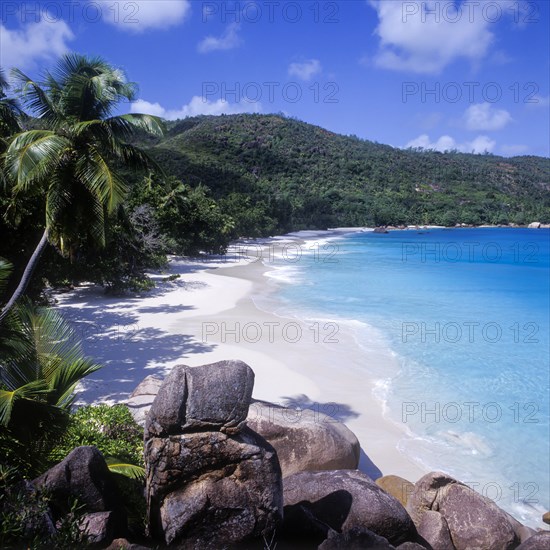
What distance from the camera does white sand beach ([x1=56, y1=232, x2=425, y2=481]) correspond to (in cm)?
867

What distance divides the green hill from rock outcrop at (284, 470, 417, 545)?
48.0 metres

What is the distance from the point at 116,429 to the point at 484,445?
6.27 meters

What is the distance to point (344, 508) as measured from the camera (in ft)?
16.6

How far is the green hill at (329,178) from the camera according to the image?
69125 mm

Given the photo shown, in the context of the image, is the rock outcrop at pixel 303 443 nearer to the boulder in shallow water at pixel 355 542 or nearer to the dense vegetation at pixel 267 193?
the boulder in shallow water at pixel 355 542

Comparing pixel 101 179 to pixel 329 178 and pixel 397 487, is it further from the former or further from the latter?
pixel 329 178

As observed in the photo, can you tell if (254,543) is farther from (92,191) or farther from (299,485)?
(92,191)

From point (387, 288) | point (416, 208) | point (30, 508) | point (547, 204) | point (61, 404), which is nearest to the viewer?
point (30, 508)

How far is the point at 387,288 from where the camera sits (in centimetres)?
2495

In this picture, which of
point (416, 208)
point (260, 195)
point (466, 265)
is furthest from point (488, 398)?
point (416, 208)

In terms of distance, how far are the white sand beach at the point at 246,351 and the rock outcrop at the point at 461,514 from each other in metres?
1.47

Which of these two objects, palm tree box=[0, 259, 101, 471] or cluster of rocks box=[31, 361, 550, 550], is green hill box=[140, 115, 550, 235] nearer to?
palm tree box=[0, 259, 101, 471]

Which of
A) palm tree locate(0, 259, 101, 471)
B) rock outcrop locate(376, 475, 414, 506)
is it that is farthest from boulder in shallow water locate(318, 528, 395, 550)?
palm tree locate(0, 259, 101, 471)

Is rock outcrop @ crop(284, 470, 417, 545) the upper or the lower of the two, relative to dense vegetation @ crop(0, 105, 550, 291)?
lower
